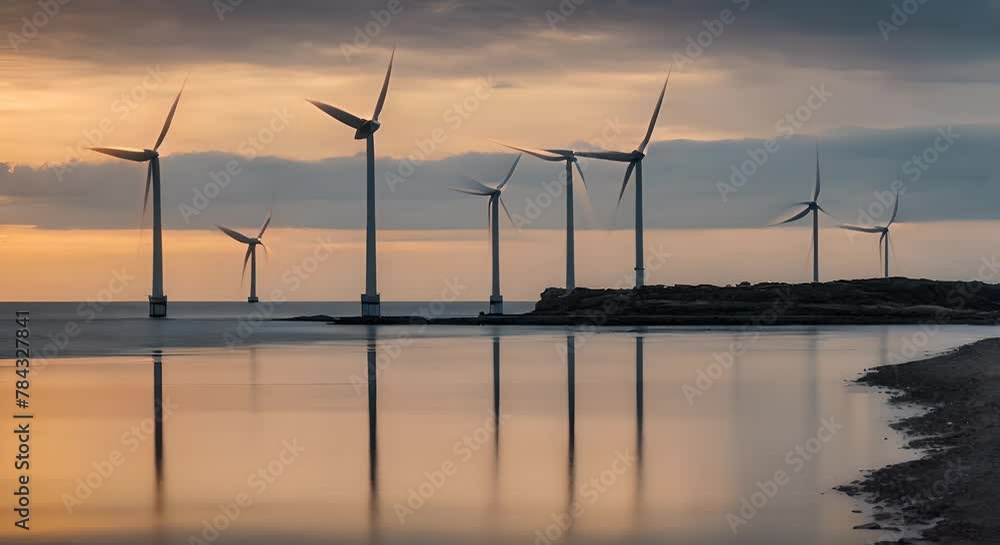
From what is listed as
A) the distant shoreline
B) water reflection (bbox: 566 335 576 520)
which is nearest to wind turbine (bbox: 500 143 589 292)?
the distant shoreline

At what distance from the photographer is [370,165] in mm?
129000

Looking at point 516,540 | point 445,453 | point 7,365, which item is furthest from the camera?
point 7,365

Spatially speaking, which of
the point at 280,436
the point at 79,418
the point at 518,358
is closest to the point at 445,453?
the point at 280,436

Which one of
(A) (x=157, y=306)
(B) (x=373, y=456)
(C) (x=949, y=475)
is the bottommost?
(B) (x=373, y=456)

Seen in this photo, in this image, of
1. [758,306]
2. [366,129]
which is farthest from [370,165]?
[758,306]

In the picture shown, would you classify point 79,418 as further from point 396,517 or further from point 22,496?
point 396,517

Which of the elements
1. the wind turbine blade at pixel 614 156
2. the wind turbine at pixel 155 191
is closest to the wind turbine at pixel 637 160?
the wind turbine blade at pixel 614 156

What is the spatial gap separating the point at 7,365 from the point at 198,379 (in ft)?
59.4

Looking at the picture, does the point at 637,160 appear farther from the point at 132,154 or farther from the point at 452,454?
the point at 452,454

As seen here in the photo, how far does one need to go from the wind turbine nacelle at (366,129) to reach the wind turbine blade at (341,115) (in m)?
0.36

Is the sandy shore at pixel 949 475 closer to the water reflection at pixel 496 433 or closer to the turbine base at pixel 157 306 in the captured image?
the water reflection at pixel 496 433

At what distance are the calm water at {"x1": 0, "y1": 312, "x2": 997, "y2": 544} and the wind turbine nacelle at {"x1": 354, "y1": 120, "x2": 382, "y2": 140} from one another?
65.3m

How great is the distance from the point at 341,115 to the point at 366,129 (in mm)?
3850

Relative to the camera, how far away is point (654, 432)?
33.7 meters
